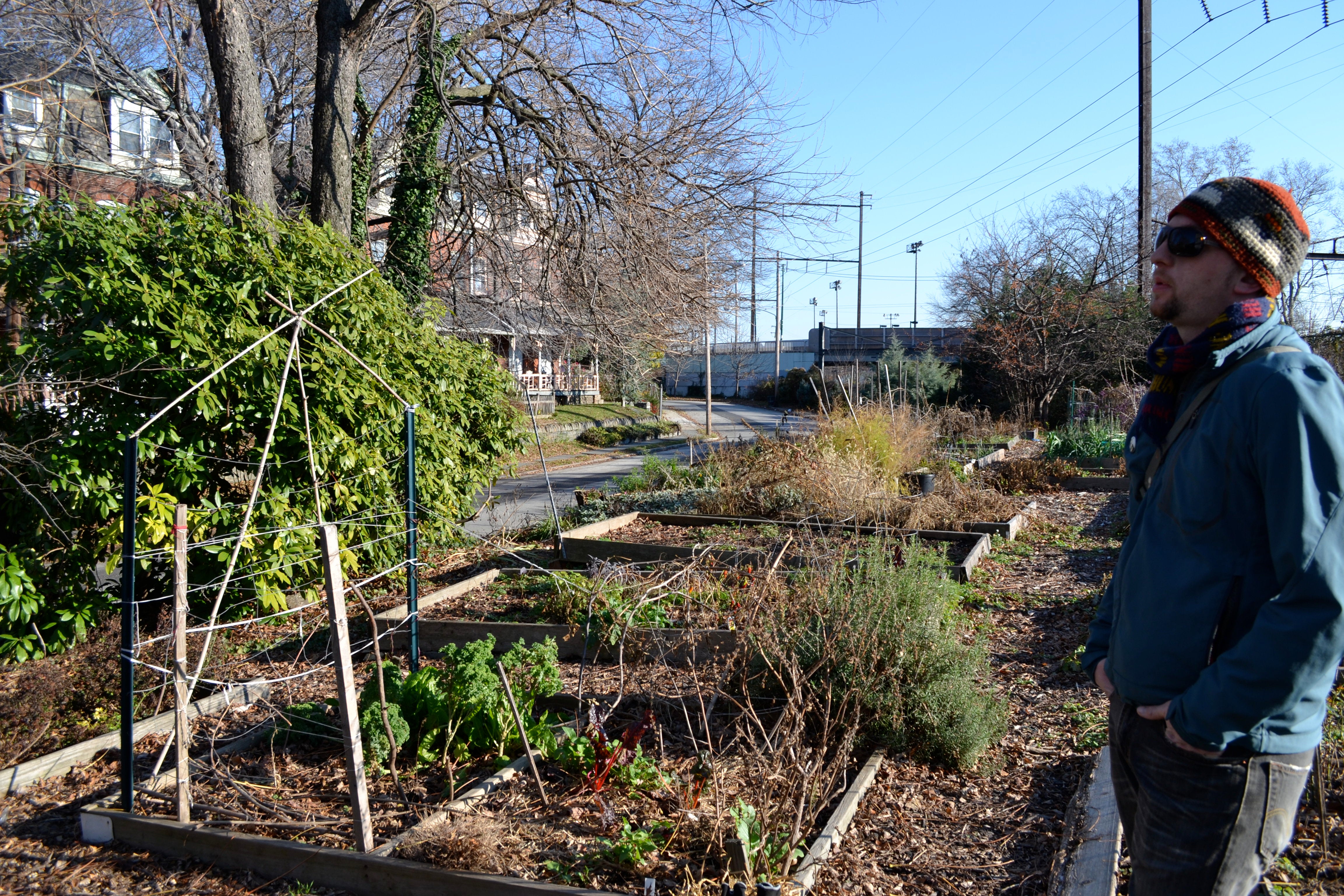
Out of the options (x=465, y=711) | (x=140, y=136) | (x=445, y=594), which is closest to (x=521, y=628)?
(x=445, y=594)

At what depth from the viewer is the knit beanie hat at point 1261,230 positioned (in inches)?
68.6

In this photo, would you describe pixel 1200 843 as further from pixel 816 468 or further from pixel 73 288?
pixel 816 468

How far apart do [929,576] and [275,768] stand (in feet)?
11.1

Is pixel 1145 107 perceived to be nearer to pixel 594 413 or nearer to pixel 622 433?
pixel 622 433

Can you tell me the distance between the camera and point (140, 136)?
16.4 meters

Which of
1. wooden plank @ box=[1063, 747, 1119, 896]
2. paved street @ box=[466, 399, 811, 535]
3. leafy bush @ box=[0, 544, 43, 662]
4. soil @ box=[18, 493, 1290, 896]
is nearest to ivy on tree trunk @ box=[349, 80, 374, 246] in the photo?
paved street @ box=[466, 399, 811, 535]

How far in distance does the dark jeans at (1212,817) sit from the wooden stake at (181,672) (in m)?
3.27

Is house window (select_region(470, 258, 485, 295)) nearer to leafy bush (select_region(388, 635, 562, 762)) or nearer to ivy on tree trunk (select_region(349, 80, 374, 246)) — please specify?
ivy on tree trunk (select_region(349, 80, 374, 246))

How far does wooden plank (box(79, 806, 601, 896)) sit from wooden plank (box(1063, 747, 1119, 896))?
5.26ft

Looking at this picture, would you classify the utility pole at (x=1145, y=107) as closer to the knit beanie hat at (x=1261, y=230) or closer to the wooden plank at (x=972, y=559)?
the wooden plank at (x=972, y=559)

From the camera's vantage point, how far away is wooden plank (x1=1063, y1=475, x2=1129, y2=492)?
474 inches

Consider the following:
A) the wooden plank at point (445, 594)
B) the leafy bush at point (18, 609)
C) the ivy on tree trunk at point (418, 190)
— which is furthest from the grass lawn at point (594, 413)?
the leafy bush at point (18, 609)

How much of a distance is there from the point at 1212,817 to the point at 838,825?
5.51 ft

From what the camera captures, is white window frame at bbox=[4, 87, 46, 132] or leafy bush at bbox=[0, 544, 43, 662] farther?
white window frame at bbox=[4, 87, 46, 132]
